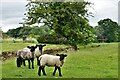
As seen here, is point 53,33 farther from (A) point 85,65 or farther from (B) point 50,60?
(A) point 85,65

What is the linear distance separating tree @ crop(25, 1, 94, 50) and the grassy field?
10.8 inches

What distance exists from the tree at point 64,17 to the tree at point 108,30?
31 cm

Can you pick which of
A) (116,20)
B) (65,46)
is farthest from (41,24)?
(116,20)

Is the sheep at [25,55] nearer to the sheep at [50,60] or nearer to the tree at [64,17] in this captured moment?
the sheep at [50,60]

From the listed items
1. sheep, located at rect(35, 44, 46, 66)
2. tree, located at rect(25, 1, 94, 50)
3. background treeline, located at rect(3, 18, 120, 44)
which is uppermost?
tree, located at rect(25, 1, 94, 50)

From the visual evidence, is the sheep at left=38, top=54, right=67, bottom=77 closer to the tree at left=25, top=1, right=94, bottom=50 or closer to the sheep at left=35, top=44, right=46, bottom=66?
the sheep at left=35, top=44, right=46, bottom=66

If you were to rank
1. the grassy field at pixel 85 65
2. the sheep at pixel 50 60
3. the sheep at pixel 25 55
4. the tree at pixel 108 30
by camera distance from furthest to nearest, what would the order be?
the tree at pixel 108 30 → the sheep at pixel 25 55 → the grassy field at pixel 85 65 → the sheep at pixel 50 60

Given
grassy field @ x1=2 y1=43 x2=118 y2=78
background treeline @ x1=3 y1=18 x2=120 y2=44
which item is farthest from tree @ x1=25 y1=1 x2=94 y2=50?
grassy field @ x1=2 y1=43 x2=118 y2=78

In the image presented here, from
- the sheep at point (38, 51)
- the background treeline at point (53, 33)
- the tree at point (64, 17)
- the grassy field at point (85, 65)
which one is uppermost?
the tree at point (64, 17)

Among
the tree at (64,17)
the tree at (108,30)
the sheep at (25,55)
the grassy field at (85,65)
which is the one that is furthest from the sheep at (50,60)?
the tree at (108,30)

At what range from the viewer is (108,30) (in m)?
6.13

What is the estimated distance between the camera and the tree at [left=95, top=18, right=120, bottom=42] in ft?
19.8

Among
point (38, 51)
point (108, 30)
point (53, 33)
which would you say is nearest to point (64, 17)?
point (53, 33)

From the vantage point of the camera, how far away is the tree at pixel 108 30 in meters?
6.03
